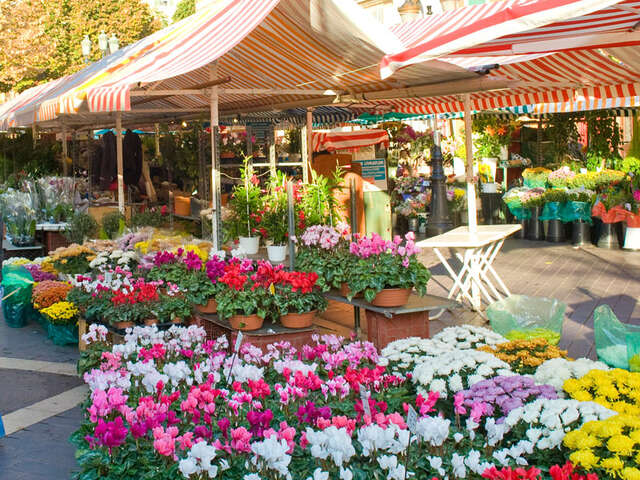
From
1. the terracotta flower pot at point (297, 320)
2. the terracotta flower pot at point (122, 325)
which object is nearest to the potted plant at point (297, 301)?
the terracotta flower pot at point (297, 320)

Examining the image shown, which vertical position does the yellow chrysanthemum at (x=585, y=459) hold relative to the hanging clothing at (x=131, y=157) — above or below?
below

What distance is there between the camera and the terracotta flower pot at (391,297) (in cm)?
522

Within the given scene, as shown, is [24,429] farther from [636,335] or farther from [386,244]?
[636,335]

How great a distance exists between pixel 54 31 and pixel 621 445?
31.9 meters

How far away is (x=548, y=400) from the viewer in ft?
10.2

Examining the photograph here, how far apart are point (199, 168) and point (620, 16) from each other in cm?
818

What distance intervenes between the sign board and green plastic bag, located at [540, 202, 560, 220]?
2994mm

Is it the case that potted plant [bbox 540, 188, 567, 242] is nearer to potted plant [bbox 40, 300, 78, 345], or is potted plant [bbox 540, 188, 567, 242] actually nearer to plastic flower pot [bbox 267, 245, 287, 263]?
plastic flower pot [bbox 267, 245, 287, 263]

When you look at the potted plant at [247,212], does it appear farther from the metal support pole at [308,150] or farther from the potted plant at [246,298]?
the potted plant at [246,298]

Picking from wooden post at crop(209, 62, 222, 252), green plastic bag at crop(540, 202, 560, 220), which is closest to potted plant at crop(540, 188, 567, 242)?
green plastic bag at crop(540, 202, 560, 220)

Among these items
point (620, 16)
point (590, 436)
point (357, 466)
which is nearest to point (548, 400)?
point (590, 436)

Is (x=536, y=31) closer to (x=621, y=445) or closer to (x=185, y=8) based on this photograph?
(x=621, y=445)

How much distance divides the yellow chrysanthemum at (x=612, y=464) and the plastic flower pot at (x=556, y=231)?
9.80 metres

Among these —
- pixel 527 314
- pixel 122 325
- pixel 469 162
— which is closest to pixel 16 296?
pixel 122 325
